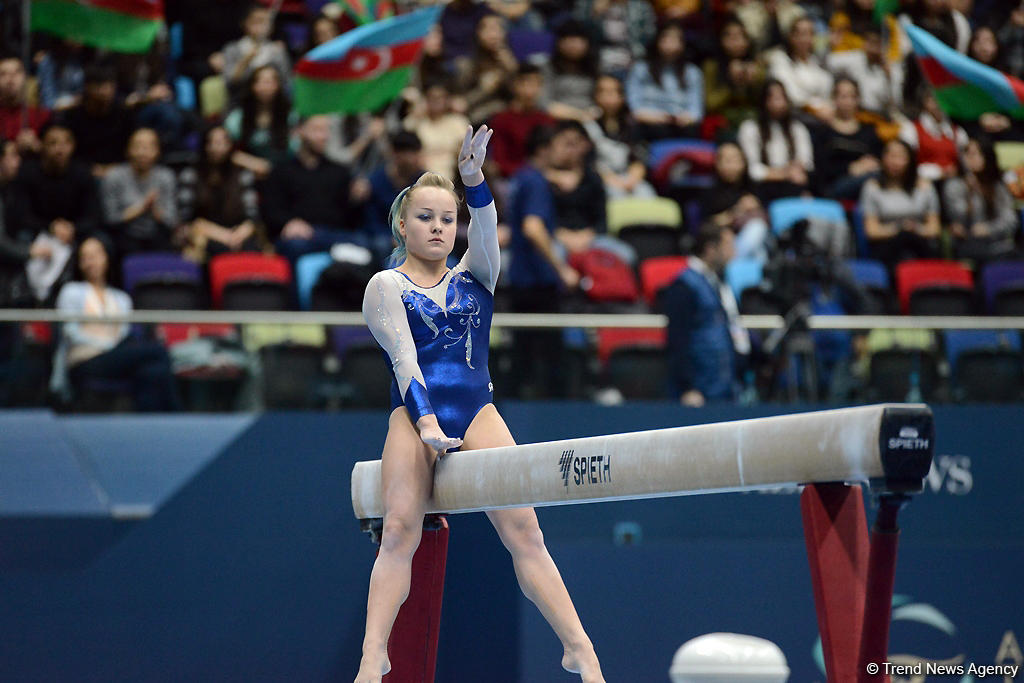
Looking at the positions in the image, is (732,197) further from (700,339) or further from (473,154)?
(473,154)

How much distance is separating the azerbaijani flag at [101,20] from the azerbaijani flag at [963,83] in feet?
17.2

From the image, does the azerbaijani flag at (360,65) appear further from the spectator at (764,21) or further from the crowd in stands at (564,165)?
the spectator at (764,21)

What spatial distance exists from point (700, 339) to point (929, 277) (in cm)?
234

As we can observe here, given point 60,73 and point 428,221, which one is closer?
point 428,221

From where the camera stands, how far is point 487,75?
8.95 metres

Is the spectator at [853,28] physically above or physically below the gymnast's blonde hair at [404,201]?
above

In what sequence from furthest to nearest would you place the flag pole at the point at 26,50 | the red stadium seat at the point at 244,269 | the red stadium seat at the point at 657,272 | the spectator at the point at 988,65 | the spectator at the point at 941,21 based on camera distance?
the spectator at the point at 941,21, the spectator at the point at 988,65, the flag pole at the point at 26,50, the red stadium seat at the point at 657,272, the red stadium seat at the point at 244,269

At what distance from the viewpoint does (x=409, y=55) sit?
851cm

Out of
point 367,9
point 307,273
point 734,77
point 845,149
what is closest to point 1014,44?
point 845,149

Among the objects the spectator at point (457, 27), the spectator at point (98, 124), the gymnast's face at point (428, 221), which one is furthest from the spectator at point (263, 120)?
the gymnast's face at point (428, 221)

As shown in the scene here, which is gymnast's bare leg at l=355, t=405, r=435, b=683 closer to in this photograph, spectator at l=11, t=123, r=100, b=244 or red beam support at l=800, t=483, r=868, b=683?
red beam support at l=800, t=483, r=868, b=683

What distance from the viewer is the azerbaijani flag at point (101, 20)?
8.60 metres

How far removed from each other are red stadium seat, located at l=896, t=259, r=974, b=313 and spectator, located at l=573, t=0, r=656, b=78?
301 centimetres

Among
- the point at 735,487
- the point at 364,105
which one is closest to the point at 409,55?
the point at 364,105
